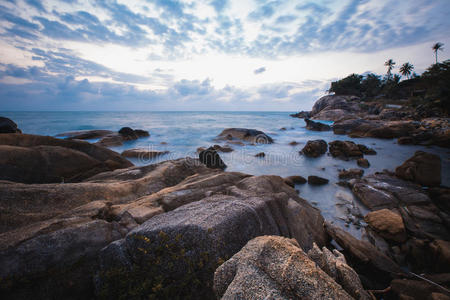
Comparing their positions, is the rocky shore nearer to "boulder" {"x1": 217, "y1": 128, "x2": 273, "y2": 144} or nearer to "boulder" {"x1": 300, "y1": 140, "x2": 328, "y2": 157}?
"boulder" {"x1": 300, "y1": 140, "x2": 328, "y2": 157}

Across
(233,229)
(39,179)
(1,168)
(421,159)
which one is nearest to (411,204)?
(421,159)

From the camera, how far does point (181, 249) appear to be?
9.78ft

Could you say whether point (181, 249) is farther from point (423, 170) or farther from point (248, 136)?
point (248, 136)

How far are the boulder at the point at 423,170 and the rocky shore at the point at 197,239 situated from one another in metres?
0.08

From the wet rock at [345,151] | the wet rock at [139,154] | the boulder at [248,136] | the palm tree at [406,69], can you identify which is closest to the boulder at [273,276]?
the wet rock at [139,154]

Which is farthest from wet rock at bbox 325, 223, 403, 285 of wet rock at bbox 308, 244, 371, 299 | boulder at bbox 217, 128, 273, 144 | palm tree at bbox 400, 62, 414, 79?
palm tree at bbox 400, 62, 414, 79

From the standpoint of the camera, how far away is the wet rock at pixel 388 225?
5301 millimetres

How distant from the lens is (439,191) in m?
7.40

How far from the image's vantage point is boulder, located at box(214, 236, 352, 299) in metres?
1.89

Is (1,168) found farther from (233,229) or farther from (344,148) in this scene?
(344,148)

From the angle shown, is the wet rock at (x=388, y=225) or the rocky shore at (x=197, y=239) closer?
the rocky shore at (x=197, y=239)

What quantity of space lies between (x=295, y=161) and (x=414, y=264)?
1144 centimetres

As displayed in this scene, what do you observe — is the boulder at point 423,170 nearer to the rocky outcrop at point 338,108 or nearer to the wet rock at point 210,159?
the wet rock at point 210,159

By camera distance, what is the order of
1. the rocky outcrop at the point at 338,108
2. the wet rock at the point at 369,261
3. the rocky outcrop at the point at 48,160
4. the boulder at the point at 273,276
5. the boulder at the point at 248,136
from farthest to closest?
the rocky outcrop at the point at 338,108
the boulder at the point at 248,136
the rocky outcrop at the point at 48,160
the wet rock at the point at 369,261
the boulder at the point at 273,276
